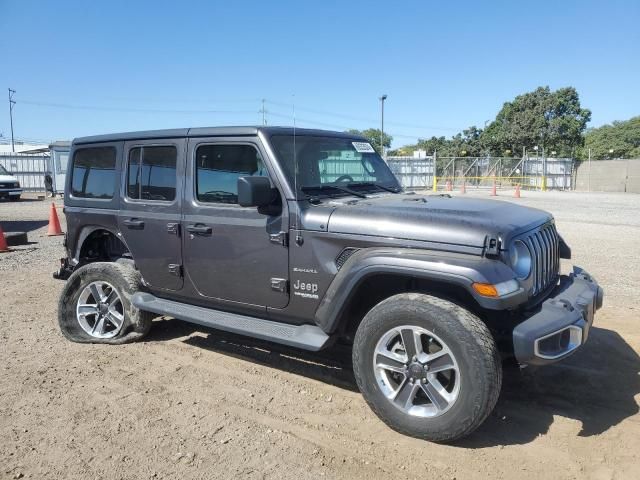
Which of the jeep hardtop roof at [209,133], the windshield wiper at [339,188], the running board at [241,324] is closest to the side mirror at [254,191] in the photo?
the windshield wiper at [339,188]

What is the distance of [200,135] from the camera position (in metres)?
4.19

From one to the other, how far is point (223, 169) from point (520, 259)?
2320 mm

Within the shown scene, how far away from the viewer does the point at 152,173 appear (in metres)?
4.54

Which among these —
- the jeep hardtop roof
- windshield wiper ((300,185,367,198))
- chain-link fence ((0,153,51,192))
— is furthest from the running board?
chain-link fence ((0,153,51,192))

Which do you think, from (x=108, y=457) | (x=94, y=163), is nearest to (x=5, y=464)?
(x=108, y=457)

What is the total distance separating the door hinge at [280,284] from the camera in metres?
3.71

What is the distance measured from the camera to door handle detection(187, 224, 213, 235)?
13.3 ft

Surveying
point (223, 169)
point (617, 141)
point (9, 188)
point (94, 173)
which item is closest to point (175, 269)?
point (223, 169)

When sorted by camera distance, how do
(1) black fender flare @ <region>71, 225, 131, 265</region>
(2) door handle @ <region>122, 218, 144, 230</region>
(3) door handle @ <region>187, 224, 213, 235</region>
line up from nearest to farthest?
(3) door handle @ <region>187, 224, 213, 235</region> < (2) door handle @ <region>122, 218, 144, 230</region> < (1) black fender flare @ <region>71, 225, 131, 265</region>

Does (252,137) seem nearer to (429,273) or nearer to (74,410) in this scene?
(429,273)

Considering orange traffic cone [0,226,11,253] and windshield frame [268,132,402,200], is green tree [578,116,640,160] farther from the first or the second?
Result: windshield frame [268,132,402,200]

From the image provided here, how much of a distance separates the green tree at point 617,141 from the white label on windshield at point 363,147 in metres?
79.4

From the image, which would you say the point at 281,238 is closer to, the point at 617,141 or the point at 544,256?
the point at 544,256

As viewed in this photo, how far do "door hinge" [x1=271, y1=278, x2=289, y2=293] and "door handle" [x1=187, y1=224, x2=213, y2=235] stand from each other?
2.33 feet
